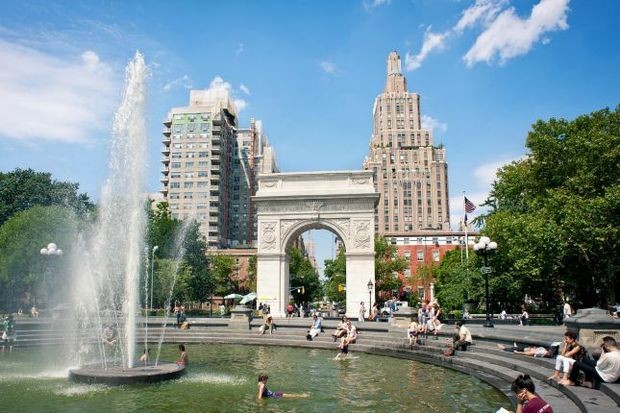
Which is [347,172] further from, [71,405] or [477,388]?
[71,405]

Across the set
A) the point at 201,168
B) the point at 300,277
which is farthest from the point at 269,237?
the point at 201,168

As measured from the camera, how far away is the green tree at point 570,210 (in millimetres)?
27391

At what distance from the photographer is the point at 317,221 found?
37062 mm

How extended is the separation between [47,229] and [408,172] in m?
79.2

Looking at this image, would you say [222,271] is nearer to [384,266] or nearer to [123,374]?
[384,266]

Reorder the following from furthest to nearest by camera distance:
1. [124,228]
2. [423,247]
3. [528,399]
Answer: [423,247] → [124,228] → [528,399]

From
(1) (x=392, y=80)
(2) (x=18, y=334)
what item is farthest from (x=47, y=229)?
(1) (x=392, y=80)

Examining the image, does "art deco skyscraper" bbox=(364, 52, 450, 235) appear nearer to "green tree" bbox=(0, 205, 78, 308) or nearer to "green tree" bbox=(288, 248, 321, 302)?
"green tree" bbox=(288, 248, 321, 302)

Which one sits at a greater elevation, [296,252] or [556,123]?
[556,123]

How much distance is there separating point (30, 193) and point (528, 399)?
55039mm

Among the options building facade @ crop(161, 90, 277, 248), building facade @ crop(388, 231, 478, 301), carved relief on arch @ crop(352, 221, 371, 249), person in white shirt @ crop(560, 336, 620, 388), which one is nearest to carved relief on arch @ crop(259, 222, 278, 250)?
carved relief on arch @ crop(352, 221, 371, 249)

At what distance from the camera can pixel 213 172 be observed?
80.3 m

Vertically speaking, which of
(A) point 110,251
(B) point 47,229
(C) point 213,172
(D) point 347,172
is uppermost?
(C) point 213,172

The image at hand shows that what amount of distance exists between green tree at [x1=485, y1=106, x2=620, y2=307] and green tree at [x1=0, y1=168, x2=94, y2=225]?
42277 mm
